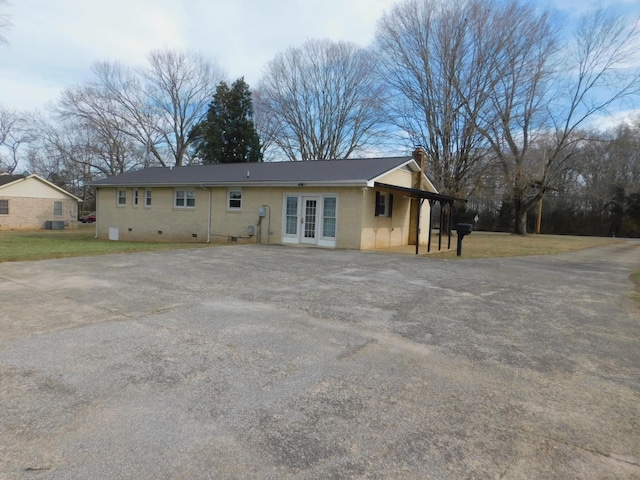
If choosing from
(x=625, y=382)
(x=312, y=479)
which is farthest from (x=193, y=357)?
(x=625, y=382)

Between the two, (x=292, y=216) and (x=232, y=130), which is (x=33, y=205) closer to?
(x=232, y=130)

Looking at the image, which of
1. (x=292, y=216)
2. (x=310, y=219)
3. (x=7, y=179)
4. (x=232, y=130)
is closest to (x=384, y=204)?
(x=310, y=219)

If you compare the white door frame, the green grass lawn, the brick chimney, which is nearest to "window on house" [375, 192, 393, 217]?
the white door frame

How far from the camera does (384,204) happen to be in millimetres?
16031

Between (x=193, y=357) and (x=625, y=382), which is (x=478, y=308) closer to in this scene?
(x=625, y=382)

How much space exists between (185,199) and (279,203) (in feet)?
18.6

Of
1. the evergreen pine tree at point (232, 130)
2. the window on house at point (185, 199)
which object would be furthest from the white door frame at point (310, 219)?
the evergreen pine tree at point (232, 130)

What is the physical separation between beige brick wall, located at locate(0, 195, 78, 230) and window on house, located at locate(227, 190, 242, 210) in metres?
23.4

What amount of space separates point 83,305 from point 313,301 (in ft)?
10.4

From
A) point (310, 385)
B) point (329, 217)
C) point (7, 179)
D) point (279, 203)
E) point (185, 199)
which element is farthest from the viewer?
point (7, 179)

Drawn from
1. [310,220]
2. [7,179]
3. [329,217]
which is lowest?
[310,220]

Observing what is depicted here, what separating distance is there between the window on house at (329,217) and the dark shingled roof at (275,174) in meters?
0.87

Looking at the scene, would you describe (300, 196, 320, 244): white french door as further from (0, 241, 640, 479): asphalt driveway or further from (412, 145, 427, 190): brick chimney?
(0, 241, 640, 479): asphalt driveway

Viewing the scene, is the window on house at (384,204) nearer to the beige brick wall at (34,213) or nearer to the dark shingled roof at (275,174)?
the dark shingled roof at (275,174)
